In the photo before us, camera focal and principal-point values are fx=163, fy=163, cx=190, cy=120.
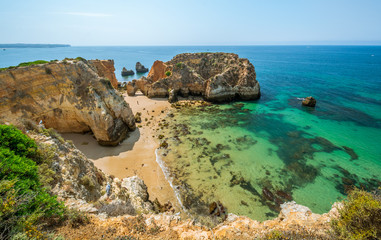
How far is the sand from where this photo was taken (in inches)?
616

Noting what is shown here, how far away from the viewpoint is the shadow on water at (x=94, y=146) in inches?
770

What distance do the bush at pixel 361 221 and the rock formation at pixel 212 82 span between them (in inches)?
1286

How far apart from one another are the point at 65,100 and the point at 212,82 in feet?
89.7

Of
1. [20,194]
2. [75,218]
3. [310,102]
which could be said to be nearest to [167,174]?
[75,218]

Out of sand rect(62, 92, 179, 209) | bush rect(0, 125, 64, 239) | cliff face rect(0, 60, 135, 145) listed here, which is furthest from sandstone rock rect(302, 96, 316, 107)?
bush rect(0, 125, 64, 239)

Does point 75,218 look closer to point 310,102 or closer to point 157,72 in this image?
point 310,102

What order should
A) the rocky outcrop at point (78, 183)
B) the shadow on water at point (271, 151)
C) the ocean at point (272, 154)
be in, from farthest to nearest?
the shadow on water at point (271, 151), the ocean at point (272, 154), the rocky outcrop at point (78, 183)

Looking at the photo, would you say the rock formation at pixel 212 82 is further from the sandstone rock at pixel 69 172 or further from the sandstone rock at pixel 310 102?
the sandstone rock at pixel 69 172

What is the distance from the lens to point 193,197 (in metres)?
14.7

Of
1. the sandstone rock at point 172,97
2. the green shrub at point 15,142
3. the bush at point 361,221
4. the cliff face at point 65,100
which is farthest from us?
the sandstone rock at point 172,97

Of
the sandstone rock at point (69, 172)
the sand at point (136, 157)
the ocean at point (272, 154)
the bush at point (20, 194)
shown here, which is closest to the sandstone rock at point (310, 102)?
the ocean at point (272, 154)

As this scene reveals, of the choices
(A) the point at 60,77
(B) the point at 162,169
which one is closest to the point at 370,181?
(B) the point at 162,169

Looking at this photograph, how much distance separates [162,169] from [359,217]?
598 inches

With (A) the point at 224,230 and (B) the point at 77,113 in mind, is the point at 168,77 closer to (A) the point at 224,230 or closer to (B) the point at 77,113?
(B) the point at 77,113
